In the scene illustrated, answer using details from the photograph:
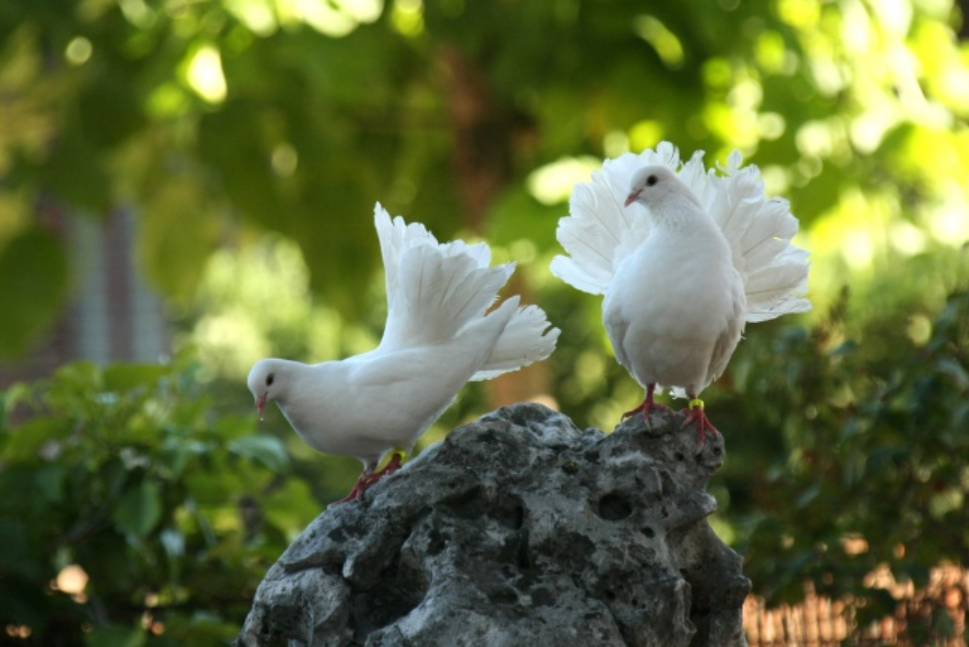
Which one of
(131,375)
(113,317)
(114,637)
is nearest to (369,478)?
(114,637)

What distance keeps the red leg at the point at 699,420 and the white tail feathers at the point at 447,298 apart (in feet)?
0.72

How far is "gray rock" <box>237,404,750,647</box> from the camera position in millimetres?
1765

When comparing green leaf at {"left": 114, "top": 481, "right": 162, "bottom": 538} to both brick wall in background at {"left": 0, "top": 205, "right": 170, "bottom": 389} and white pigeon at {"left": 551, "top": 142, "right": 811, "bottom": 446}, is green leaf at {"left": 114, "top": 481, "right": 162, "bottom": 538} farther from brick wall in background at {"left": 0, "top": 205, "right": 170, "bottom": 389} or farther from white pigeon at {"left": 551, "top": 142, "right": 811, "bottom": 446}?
brick wall in background at {"left": 0, "top": 205, "right": 170, "bottom": 389}

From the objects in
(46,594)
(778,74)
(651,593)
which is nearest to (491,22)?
(778,74)

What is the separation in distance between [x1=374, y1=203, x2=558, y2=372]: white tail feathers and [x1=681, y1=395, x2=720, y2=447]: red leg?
0.22 meters

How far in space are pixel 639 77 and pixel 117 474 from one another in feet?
5.10

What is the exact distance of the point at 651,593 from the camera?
5.81ft

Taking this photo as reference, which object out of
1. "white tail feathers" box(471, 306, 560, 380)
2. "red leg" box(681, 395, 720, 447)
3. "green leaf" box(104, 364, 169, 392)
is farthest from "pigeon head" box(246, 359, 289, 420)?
"green leaf" box(104, 364, 169, 392)

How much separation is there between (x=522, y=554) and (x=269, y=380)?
42 centimetres

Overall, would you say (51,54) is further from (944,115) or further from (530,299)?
(944,115)

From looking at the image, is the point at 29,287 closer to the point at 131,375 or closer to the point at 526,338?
the point at 131,375

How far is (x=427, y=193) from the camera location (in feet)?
14.0

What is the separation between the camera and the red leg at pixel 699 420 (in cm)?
190

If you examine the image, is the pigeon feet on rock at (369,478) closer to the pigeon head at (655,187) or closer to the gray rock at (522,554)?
the gray rock at (522,554)
